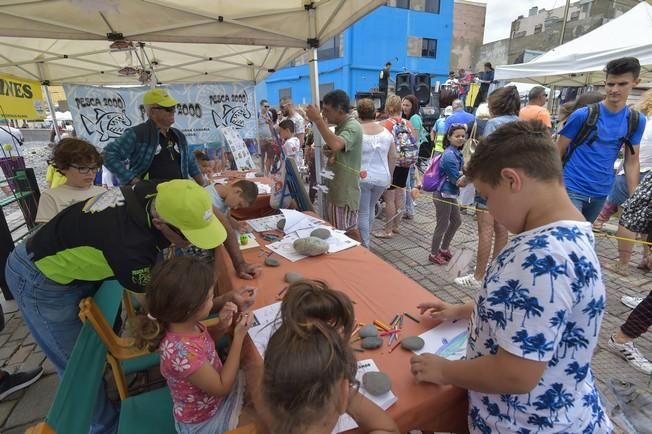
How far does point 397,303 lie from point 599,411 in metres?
0.71

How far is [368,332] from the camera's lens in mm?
1226

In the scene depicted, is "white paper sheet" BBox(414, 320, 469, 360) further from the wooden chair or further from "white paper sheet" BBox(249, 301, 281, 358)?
the wooden chair

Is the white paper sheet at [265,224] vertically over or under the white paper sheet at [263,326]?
under

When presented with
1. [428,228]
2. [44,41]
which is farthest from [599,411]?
[44,41]

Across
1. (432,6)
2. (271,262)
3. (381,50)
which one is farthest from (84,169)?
(432,6)

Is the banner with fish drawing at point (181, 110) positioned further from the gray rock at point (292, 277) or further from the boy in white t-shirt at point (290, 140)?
the gray rock at point (292, 277)

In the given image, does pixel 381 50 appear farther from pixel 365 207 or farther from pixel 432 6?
pixel 365 207

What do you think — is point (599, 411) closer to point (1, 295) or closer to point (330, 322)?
point (330, 322)

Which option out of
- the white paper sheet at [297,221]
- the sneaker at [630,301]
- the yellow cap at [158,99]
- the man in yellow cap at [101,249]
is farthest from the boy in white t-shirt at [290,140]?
the sneaker at [630,301]

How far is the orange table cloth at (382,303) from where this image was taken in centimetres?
99

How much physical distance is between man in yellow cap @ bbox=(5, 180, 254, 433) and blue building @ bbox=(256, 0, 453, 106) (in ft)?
54.7

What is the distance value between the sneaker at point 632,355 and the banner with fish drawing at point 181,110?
5083 millimetres

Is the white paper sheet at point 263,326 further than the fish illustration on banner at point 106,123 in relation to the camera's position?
No

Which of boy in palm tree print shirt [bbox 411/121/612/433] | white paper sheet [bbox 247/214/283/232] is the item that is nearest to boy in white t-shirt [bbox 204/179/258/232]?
white paper sheet [bbox 247/214/283/232]
